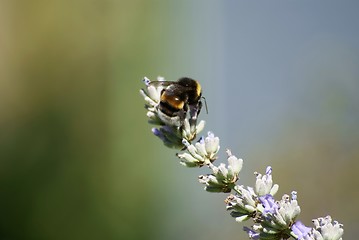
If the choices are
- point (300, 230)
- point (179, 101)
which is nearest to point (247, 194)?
point (300, 230)

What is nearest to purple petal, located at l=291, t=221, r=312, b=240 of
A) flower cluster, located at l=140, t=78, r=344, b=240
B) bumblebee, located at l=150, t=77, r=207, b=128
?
flower cluster, located at l=140, t=78, r=344, b=240

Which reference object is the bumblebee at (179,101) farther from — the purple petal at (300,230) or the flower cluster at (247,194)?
the purple petal at (300,230)

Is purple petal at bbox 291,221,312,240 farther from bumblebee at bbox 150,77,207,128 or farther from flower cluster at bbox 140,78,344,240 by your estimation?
bumblebee at bbox 150,77,207,128

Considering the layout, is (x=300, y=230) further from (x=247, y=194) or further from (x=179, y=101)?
(x=179, y=101)

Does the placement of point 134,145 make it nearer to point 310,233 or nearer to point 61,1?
point 61,1

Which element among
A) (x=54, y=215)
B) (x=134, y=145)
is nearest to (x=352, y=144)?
(x=54, y=215)

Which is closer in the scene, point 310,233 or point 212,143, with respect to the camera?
point 310,233

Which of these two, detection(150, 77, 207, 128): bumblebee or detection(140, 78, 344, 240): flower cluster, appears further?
detection(150, 77, 207, 128): bumblebee
